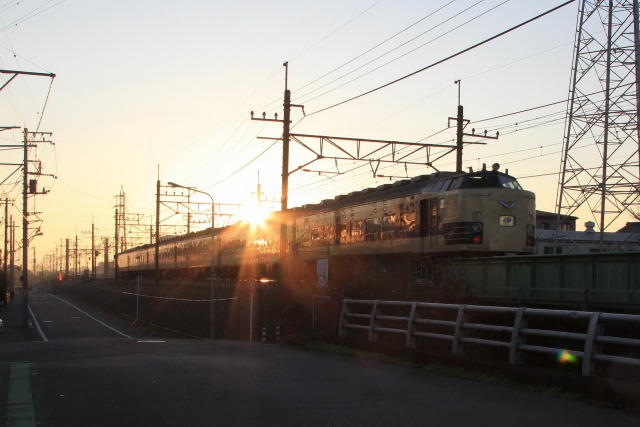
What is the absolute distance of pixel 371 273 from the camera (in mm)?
19688

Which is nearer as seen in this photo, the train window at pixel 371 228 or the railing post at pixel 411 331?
the railing post at pixel 411 331

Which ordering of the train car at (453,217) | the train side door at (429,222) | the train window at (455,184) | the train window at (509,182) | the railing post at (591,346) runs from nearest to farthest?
the railing post at (591,346), the train car at (453,217), the train window at (455,184), the train side door at (429,222), the train window at (509,182)

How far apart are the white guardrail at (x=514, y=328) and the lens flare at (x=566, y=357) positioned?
1 centimetres

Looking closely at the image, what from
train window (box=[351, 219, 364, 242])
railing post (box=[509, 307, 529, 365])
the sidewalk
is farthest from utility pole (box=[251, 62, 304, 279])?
the sidewalk

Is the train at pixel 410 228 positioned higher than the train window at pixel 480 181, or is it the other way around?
the train window at pixel 480 181

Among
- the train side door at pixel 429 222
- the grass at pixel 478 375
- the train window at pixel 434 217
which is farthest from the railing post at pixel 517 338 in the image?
the train window at pixel 434 217

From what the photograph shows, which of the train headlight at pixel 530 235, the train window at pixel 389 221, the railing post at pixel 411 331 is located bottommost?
the railing post at pixel 411 331

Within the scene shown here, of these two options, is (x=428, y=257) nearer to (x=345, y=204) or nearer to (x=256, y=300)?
(x=345, y=204)

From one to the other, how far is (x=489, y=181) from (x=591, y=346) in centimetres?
1376

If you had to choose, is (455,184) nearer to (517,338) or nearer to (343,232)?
(343,232)

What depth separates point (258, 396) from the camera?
28.7 ft

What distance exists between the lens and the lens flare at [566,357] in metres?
9.38

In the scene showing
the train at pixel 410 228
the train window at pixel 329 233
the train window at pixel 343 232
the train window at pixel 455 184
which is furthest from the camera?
the train window at pixel 329 233

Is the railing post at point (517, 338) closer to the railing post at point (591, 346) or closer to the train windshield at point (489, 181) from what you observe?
the railing post at point (591, 346)
